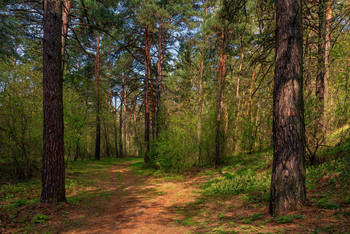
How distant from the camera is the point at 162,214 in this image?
4.70 meters

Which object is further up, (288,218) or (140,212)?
(288,218)

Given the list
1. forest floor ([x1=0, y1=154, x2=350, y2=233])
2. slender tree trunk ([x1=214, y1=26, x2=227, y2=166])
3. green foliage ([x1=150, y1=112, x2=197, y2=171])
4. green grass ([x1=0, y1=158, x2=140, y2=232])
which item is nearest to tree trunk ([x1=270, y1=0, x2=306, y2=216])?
forest floor ([x1=0, y1=154, x2=350, y2=233])

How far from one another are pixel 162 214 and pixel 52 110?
3.95 metres

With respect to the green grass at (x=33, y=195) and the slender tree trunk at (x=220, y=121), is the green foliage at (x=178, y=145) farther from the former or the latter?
the green grass at (x=33, y=195)

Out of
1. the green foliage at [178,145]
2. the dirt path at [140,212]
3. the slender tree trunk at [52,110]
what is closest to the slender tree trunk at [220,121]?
the green foliage at [178,145]

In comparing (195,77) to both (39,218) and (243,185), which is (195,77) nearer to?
(243,185)

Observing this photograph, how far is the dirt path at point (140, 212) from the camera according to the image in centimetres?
379

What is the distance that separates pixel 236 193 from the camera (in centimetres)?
555

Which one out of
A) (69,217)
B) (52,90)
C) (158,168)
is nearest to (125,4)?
(52,90)

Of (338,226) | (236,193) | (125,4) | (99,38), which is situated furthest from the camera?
(99,38)

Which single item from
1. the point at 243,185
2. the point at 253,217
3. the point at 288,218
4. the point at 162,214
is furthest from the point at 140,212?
the point at 288,218

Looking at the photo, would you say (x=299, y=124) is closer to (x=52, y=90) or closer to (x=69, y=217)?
(x=69, y=217)

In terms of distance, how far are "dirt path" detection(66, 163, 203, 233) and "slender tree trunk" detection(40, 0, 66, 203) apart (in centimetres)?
131

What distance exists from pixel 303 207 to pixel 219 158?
677 cm
